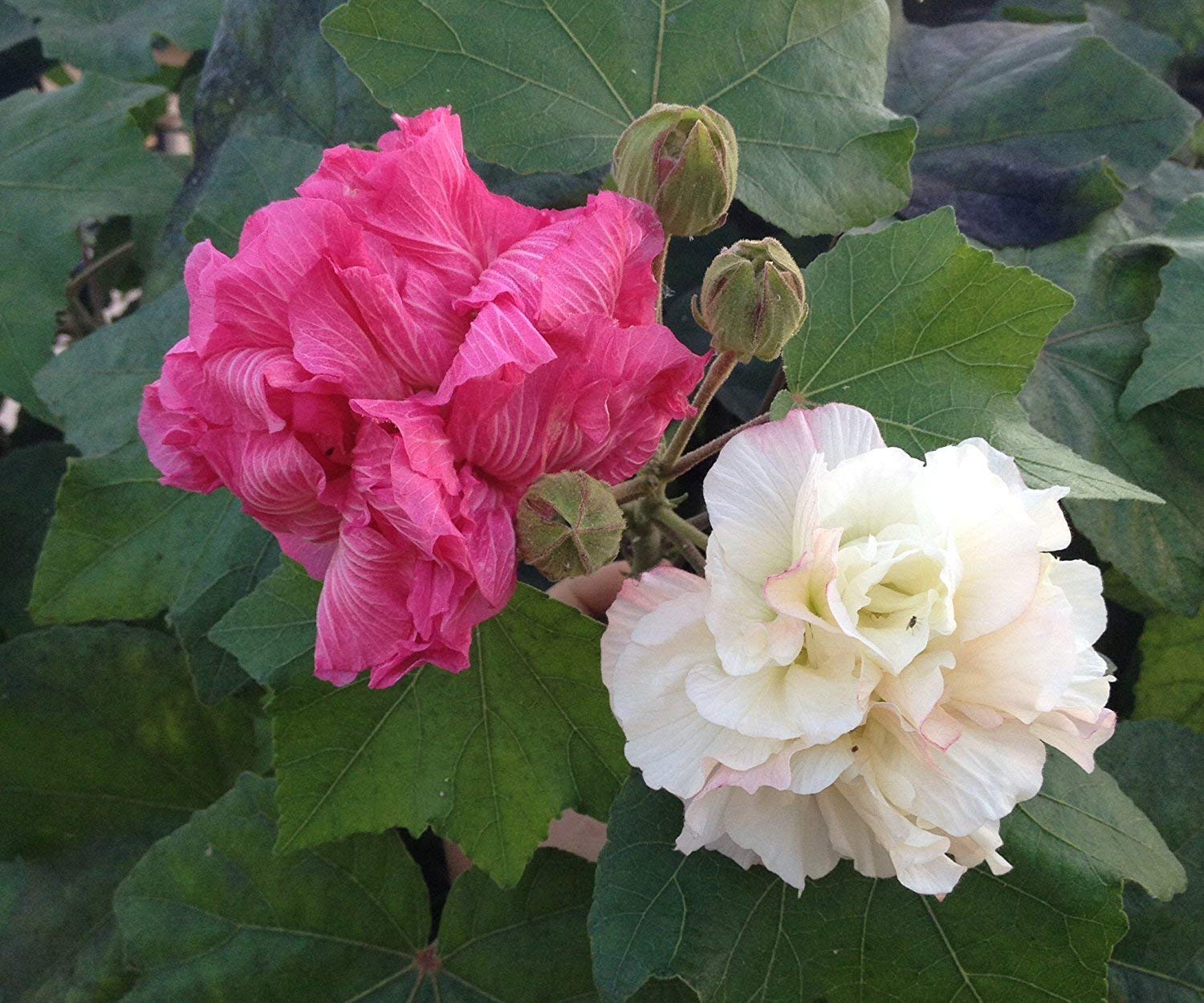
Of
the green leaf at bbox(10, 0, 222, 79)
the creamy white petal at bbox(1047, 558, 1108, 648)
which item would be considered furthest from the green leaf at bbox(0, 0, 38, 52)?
the creamy white petal at bbox(1047, 558, 1108, 648)

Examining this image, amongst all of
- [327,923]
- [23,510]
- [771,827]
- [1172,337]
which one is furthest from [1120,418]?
[23,510]

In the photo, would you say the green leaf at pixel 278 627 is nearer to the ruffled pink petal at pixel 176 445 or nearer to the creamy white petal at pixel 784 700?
the ruffled pink petal at pixel 176 445

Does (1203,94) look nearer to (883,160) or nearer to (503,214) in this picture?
(883,160)

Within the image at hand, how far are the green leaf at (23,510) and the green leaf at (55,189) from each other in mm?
212

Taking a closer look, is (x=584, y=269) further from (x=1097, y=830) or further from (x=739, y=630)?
(x=1097, y=830)

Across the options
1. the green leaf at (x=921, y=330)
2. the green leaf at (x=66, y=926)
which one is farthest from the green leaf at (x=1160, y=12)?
the green leaf at (x=66, y=926)

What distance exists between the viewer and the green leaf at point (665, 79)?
655 millimetres

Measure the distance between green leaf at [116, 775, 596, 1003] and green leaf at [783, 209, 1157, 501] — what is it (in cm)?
39

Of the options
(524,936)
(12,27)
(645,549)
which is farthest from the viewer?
(12,27)

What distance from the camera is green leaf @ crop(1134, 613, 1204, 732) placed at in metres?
0.79

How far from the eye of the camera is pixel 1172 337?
699 millimetres

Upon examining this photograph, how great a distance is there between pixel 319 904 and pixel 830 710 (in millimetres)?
515

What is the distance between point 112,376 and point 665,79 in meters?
0.47

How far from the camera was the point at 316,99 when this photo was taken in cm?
86
